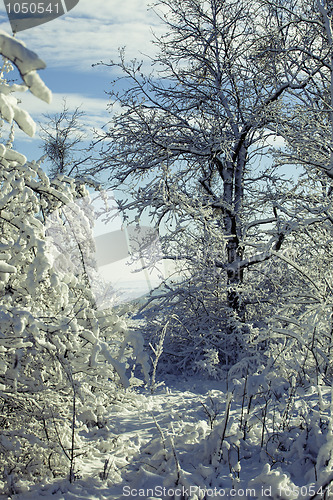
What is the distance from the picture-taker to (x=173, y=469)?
116 inches

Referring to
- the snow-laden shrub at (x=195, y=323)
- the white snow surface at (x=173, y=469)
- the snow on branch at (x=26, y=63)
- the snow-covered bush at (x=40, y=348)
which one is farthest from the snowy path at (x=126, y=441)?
the snow on branch at (x=26, y=63)

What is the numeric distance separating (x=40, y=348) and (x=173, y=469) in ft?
4.13

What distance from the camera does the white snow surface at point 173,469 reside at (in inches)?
104

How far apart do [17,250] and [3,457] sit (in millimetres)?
1372

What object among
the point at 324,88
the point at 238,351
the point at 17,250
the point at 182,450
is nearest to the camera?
the point at 17,250

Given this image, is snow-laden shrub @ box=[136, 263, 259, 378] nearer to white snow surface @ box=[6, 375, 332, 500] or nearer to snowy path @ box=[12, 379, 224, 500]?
snowy path @ box=[12, 379, 224, 500]

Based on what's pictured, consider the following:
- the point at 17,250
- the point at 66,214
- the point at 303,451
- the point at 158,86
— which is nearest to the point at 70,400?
the point at 17,250

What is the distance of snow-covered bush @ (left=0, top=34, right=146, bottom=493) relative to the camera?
8.41 ft

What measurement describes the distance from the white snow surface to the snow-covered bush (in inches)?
7.0

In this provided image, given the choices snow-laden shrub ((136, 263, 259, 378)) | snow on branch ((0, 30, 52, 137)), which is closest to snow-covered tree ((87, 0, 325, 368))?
snow-laden shrub ((136, 263, 259, 378))

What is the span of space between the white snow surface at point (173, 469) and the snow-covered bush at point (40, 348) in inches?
7.0

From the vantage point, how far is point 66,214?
3.40 m

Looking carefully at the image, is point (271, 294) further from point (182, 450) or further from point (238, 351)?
point (182, 450)

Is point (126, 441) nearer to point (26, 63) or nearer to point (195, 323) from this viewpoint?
point (26, 63)
